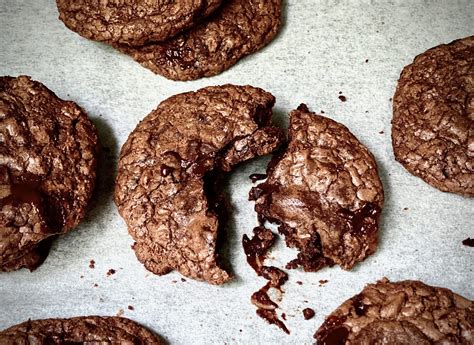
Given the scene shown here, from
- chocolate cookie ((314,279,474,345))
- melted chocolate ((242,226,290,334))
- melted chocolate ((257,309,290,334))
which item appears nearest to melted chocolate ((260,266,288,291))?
melted chocolate ((242,226,290,334))

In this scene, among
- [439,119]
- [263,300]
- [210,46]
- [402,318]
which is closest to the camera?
[402,318]

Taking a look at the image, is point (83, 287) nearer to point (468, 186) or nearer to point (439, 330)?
point (439, 330)

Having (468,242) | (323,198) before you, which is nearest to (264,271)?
(323,198)

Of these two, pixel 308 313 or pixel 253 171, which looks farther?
pixel 253 171

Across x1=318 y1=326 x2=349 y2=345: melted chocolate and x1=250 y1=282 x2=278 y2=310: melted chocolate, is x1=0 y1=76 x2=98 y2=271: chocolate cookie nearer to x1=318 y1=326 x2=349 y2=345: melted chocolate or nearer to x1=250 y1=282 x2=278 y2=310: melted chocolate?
x1=250 y1=282 x2=278 y2=310: melted chocolate

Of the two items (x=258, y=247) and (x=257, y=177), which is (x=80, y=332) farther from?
(x=257, y=177)

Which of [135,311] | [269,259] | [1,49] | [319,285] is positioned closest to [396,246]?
[319,285]

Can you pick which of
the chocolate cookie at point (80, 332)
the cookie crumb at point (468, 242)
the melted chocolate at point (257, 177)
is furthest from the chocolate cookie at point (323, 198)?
the chocolate cookie at point (80, 332)
